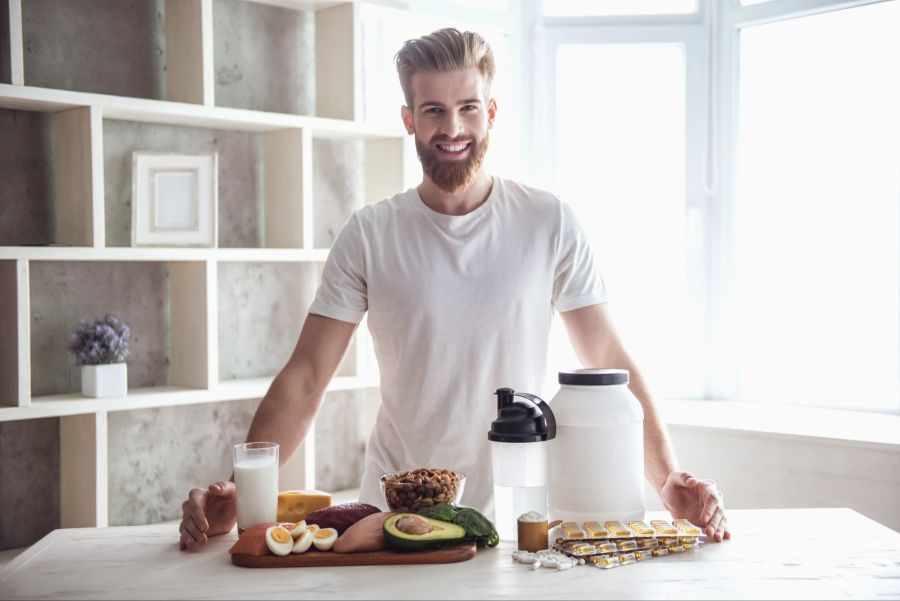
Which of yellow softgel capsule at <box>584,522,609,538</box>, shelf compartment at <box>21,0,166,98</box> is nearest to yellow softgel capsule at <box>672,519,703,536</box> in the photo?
yellow softgel capsule at <box>584,522,609,538</box>

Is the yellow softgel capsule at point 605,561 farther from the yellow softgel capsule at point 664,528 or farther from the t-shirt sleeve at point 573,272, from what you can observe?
the t-shirt sleeve at point 573,272

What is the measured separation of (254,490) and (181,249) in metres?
1.32

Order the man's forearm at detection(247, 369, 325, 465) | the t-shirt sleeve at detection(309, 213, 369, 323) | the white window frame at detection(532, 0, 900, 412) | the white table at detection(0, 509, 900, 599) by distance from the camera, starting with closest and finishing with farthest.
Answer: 1. the white table at detection(0, 509, 900, 599)
2. the man's forearm at detection(247, 369, 325, 465)
3. the t-shirt sleeve at detection(309, 213, 369, 323)
4. the white window frame at detection(532, 0, 900, 412)

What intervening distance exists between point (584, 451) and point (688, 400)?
2.20 meters

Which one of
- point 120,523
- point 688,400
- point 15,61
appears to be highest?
point 15,61

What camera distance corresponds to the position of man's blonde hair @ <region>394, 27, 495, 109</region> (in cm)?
191

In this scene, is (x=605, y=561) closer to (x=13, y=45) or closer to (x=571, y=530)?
(x=571, y=530)

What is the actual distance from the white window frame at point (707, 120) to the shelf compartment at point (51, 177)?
66.6 inches

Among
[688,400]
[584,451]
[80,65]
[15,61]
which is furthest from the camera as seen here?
[688,400]

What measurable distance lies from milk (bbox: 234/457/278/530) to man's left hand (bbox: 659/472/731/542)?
679mm

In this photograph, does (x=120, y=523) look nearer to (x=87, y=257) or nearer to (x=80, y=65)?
(x=87, y=257)

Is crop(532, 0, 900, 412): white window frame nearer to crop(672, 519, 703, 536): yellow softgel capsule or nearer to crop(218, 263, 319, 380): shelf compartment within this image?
crop(218, 263, 319, 380): shelf compartment

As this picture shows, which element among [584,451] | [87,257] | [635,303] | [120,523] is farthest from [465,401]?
[635,303]

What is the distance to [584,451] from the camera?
1452mm
